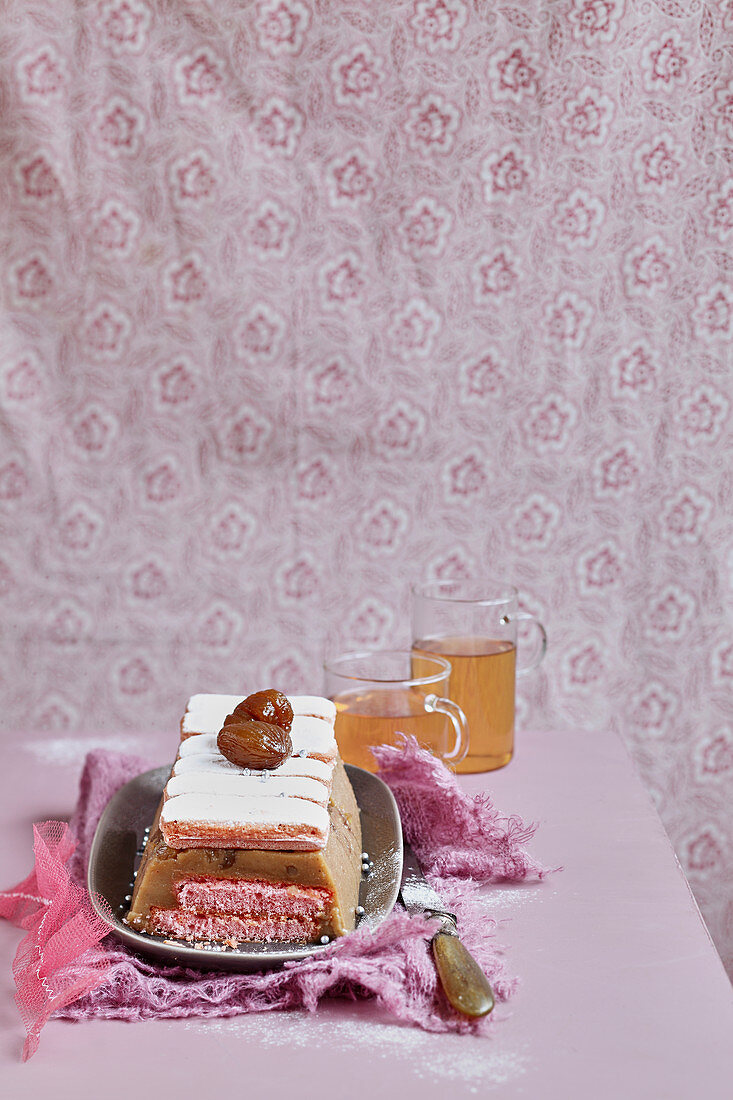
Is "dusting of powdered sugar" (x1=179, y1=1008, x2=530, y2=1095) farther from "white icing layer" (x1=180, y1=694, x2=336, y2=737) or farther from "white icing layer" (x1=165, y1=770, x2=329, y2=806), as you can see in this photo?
"white icing layer" (x1=180, y1=694, x2=336, y2=737)

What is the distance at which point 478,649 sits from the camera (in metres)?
1.30

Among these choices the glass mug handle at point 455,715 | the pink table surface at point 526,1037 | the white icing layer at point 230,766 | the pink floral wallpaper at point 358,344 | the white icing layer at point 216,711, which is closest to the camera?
the pink table surface at point 526,1037

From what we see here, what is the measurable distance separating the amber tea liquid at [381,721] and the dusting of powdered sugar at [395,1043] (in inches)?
16.4

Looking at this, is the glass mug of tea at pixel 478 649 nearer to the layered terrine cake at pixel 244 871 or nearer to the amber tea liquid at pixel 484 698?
A: the amber tea liquid at pixel 484 698

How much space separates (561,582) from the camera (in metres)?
1.67

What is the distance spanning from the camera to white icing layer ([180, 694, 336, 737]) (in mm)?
1013

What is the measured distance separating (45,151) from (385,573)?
78cm

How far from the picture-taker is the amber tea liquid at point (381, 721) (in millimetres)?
1167

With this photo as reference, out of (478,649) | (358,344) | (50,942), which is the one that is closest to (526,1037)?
(50,942)

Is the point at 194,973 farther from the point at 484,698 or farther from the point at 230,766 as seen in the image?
the point at 484,698

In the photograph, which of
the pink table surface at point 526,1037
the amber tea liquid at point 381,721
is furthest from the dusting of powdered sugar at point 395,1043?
the amber tea liquid at point 381,721

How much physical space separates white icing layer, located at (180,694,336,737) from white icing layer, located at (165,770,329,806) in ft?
0.37

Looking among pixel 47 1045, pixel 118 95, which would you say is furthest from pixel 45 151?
pixel 47 1045

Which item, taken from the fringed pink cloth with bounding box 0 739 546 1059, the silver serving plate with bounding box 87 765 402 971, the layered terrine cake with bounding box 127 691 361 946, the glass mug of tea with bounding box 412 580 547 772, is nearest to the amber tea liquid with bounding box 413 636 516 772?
the glass mug of tea with bounding box 412 580 547 772
